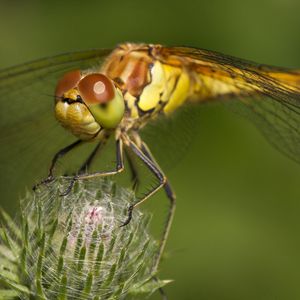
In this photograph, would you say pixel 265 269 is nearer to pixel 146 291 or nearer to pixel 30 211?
pixel 146 291

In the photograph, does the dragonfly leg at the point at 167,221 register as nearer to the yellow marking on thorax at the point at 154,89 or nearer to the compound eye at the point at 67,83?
the yellow marking on thorax at the point at 154,89

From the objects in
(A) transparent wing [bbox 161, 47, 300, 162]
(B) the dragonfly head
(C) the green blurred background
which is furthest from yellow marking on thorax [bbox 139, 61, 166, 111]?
(C) the green blurred background

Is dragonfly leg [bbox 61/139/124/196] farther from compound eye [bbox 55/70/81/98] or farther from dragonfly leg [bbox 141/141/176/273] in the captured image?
compound eye [bbox 55/70/81/98]

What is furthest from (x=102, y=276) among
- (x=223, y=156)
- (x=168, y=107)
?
(x=223, y=156)

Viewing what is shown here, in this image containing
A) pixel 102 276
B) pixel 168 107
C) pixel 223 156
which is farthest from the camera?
pixel 223 156

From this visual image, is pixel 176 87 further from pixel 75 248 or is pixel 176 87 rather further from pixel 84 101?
pixel 75 248

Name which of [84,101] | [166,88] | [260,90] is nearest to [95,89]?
[84,101]
